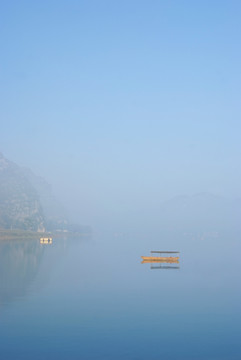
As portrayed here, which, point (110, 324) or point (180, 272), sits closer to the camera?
point (110, 324)

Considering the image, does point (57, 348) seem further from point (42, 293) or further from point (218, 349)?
point (42, 293)

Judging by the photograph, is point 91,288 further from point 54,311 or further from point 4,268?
point 4,268

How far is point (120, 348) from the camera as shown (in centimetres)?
3597

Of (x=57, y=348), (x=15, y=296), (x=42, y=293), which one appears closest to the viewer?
(x=57, y=348)

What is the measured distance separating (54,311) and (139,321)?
36.6 ft

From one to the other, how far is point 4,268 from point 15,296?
34.7 m

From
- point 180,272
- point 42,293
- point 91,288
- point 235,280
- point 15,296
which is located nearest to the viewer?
point 15,296

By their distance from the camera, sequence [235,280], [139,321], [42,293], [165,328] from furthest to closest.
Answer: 1. [235,280]
2. [42,293]
3. [139,321]
4. [165,328]

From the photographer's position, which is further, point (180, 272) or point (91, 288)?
point (180, 272)

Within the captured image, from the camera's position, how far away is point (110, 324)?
44.4 m

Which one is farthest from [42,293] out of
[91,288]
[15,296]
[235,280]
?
[235,280]

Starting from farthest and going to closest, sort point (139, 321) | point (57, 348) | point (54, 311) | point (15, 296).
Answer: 1. point (15, 296)
2. point (54, 311)
3. point (139, 321)
4. point (57, 348)

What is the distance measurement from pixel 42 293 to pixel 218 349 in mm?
32866

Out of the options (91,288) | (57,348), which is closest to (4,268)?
(91,288)
